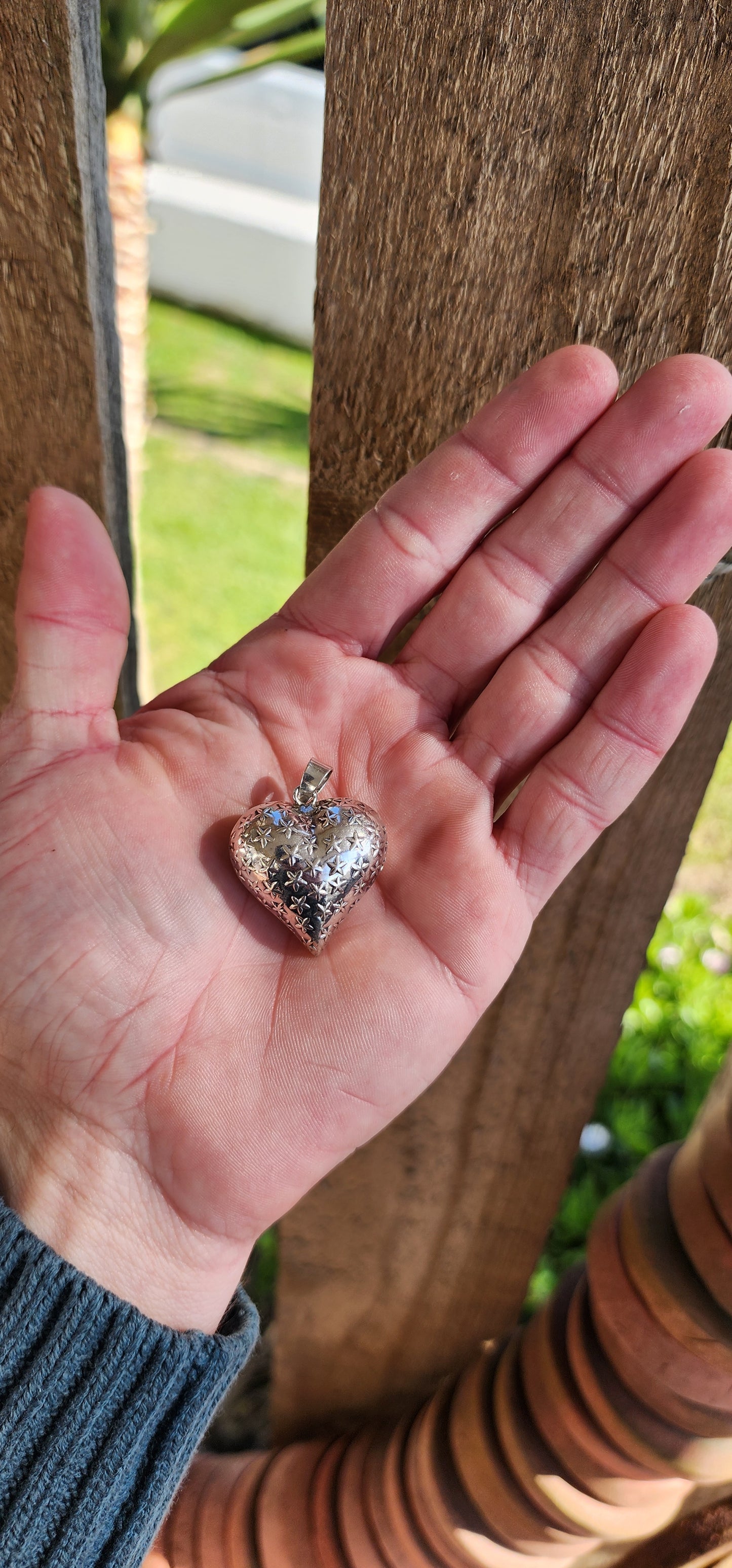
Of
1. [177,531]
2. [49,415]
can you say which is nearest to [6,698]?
[49,415]

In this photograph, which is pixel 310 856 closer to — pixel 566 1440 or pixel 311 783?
pixel 311 783

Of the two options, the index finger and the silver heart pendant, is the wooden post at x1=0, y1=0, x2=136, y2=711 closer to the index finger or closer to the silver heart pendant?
the index finger

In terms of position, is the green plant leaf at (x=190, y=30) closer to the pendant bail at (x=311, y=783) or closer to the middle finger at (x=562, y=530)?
the middle finger at (x=562, y=530)

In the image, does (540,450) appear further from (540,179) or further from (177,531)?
(177,531)

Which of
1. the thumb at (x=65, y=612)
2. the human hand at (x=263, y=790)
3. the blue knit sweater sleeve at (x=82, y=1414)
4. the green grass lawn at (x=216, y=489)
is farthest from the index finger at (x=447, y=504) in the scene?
the green grass lawn at (x=216, y=489)

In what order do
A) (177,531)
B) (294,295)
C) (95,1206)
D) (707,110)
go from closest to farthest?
(707,110), (95,1206), (177,531), (294,295)

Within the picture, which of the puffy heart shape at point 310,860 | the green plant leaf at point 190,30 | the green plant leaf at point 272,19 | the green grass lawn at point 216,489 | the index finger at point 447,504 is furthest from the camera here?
the green grass lawn at point 216,489

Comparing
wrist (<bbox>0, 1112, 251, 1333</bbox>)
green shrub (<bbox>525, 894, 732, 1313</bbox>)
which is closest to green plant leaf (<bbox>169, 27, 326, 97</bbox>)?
green shrub (<bbox>525, 894, 732, 1313</bbox>)
